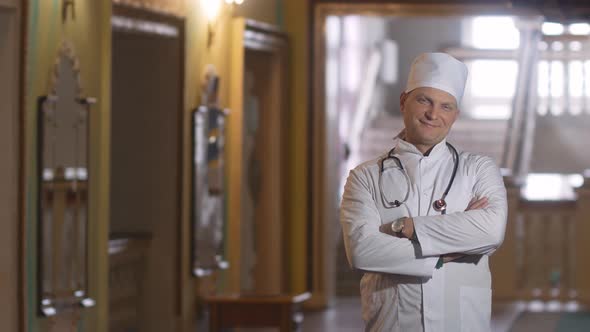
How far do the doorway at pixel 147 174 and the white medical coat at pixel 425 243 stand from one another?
5038 millimetres

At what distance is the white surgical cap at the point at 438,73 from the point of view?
12.0 feet

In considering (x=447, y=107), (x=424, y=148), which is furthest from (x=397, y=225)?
(x=447, y=107)

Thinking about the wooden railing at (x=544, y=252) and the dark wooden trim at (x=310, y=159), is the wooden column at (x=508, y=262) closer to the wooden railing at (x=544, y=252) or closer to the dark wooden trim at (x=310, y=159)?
the wooden railing at (x=544, y=252)

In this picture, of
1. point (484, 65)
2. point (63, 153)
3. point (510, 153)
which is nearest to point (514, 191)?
point (510, 153)

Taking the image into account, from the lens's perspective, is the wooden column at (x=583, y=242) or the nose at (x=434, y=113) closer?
the nose at (x=434, y=113)

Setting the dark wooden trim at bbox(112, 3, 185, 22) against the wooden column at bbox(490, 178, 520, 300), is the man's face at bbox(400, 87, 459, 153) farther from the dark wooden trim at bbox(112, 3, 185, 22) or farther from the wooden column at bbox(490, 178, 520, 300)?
the wooden column at bbox(490, 178, 520, 300)

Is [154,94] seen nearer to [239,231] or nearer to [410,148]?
[239,231]

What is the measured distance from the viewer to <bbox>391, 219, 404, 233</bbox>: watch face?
143 inches

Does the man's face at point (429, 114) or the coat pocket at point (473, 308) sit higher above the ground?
the man's face at point (429, 114)

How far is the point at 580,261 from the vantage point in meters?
12.1

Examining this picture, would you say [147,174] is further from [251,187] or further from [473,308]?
[473,308]

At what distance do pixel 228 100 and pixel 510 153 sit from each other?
17.5 ft

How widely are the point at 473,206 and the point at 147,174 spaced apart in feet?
17.4

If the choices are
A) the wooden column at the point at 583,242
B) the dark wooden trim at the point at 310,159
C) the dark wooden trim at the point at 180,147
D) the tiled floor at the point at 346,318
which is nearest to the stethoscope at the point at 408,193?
the dark wooden trim at the point at 180,147
